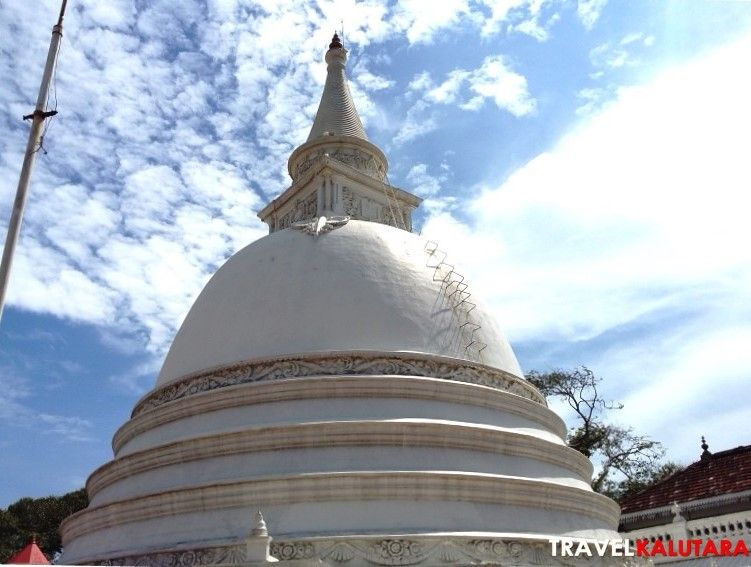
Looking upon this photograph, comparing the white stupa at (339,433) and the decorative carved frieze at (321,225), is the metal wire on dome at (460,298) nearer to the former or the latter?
the white stupa at (339,433)

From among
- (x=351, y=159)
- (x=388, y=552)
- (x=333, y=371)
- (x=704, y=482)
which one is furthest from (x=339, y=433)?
A: (x=351, y=159)

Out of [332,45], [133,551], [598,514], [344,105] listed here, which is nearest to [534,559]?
[598,514]

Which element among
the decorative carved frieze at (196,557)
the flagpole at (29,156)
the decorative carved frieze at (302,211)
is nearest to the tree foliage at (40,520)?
the decorative carved frieze at (302,211)

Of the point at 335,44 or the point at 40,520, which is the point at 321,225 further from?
the point at 40,520

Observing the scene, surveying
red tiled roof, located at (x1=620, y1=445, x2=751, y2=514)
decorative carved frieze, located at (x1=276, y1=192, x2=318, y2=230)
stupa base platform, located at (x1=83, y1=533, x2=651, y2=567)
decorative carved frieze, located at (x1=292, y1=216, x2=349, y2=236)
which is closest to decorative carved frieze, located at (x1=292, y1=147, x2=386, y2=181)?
decorative carved frieze, located at (x1=276, y1=192, x2=318, y2=230)

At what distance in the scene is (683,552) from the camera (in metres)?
17.4

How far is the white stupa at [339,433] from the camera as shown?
511 inches

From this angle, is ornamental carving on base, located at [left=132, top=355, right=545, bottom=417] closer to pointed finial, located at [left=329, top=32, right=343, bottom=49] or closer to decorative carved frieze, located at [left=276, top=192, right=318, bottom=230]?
decorative carved frieze, located at [left=276, top=192, right=318, bottom=230]

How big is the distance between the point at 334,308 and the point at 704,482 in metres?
11.7

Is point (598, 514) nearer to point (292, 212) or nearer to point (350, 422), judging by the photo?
point (350, 422)

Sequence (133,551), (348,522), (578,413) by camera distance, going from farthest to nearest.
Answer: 1. (578,413)
2. (133,551)
3. (348,522)

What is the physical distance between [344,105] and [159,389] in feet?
47.8

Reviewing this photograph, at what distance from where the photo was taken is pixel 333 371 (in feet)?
51.6

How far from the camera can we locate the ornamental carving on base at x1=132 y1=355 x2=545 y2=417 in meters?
15.8
